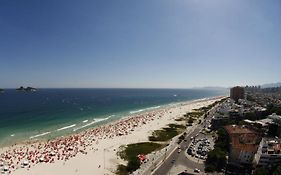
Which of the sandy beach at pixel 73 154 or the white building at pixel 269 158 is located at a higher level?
the white building at pixel 269 158

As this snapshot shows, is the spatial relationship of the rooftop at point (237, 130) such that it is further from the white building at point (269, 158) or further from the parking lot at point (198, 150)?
the white building at point (269, 158)

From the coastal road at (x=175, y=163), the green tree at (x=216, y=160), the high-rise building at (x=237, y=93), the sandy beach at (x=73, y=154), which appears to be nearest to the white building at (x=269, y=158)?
the green tree at (x=216, y=160)

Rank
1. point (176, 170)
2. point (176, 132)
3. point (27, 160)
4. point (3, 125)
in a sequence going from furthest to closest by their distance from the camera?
point (3, 125), point (176, 132), point (27, 160), point (176, 170)

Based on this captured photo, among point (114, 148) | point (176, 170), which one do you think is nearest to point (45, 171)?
point (114, 148)

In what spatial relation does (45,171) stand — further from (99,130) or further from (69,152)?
(99,130)

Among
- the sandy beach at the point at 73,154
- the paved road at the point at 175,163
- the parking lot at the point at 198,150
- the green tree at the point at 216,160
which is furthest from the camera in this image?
the parking lot at the point at 198,150

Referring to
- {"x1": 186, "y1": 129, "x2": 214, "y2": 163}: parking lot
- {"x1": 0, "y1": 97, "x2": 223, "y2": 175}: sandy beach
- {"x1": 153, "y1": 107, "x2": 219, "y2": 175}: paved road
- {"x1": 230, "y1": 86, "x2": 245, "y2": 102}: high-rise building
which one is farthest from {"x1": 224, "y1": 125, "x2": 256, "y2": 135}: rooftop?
{"x1": 230, "y1": 86, "x2": 245, "y2": 102}: high-rise building

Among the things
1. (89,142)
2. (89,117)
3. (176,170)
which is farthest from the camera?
(89,117)

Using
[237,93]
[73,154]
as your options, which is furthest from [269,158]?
[237,93]

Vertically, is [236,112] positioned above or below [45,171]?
above

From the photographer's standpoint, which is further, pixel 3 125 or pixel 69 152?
pixel 3 125
